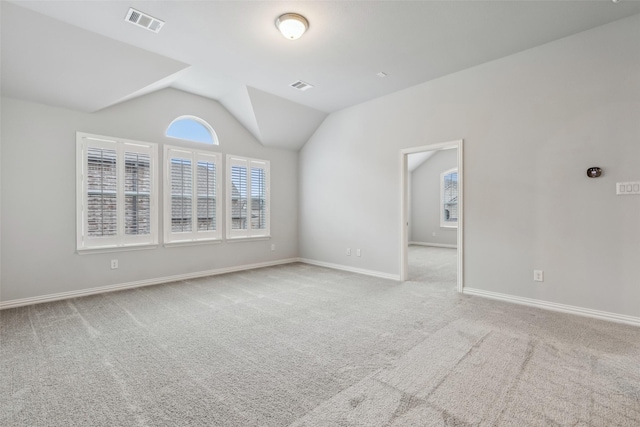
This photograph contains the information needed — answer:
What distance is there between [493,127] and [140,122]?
5049mm

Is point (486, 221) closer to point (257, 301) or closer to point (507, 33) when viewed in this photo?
point (507, 33)

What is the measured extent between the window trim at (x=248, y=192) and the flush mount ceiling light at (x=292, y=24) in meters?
2.96

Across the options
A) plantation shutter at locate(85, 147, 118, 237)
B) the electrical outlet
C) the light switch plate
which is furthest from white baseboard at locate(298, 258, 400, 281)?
plantation shutter at locate(85, 147, 118, 237)

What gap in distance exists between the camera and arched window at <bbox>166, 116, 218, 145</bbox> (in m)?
4.97

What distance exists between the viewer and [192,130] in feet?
17.0

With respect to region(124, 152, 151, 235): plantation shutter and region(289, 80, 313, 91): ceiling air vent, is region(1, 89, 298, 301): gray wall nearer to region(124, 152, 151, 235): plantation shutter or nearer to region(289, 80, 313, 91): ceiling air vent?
region(124, 152, 151, 235): plantation shutter

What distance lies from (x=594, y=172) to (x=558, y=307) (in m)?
1.54

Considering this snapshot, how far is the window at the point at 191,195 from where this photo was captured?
4855 millimetres

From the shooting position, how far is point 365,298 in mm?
3959

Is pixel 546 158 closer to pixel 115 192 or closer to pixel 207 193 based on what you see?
pixel 207 193

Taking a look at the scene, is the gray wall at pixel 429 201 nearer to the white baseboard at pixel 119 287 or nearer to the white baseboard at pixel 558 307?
the white baseboard at pixel 558 307

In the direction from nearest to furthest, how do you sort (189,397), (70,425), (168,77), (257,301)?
1. (70,425)
2. (189,397)
3. (257,301)
4. (168,77)

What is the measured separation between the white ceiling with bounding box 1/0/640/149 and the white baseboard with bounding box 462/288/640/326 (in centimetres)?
303

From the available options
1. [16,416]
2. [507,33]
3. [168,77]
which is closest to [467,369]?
[16,416]
